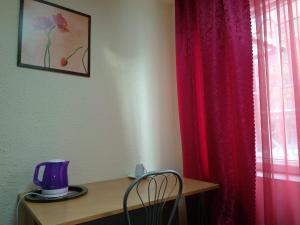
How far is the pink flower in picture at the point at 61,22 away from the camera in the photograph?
1.59 meters

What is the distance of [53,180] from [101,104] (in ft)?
2.16

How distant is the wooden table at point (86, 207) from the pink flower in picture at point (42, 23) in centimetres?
107

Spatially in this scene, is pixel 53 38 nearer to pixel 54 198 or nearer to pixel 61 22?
pixel 61 22

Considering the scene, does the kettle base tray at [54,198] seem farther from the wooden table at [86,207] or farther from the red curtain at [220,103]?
the red curtain at [220,103]

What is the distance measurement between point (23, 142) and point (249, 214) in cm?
148

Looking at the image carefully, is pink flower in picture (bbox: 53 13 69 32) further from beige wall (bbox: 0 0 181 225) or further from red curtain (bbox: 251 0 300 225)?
red curtain (bbox: 251 0 300 225)

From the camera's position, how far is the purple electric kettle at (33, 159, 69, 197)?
129cm

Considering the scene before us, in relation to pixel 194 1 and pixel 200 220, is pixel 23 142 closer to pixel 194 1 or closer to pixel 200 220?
pixel 200 220

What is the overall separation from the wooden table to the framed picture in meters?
0.82

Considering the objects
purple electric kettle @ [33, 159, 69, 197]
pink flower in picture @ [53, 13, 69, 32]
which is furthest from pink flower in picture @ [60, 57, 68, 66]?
purple electric kettle @ [33, 159, 69, 197]

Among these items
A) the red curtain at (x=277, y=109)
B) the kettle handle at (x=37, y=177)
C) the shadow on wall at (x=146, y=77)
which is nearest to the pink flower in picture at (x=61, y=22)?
the shadow on wall at (x=146, y=77)

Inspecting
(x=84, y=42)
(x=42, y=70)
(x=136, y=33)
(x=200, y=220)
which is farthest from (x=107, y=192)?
(x=136, y=33)

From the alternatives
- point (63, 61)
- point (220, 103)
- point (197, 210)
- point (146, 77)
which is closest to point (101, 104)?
point (63, 61)

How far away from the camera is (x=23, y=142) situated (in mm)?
1417
